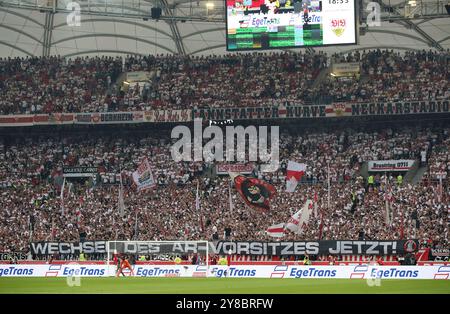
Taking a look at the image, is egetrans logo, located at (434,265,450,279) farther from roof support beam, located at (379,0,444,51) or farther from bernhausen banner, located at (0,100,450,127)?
roof support beam, located at (379,0,444,51)

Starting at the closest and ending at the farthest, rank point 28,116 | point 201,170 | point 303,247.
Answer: point 303,247
point 201,170
point 28,116

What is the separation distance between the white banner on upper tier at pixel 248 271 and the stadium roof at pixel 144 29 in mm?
25294

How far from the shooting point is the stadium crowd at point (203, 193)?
52000 mm

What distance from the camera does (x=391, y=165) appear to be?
58.7 metres

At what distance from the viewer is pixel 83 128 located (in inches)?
2682

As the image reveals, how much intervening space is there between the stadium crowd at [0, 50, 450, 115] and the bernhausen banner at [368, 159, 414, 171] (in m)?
5.61

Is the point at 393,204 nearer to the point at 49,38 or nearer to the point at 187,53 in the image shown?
the point at 187,53

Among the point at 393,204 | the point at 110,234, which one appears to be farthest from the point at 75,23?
the point at 393,204

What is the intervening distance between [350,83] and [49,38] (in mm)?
26683

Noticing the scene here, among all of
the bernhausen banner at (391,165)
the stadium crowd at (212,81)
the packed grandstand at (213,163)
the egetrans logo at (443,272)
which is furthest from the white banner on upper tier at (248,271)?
the stadium crowd at (212,81)

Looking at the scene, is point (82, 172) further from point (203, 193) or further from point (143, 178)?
point (203, 193)

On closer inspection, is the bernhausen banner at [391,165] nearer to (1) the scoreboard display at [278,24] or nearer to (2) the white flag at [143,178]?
(1) the scoreboard display at [278,24]

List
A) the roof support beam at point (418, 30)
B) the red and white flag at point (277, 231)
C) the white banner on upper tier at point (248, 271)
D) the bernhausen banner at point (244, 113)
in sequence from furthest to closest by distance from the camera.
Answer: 1. the bernhausen banner at point (244, 113)
2. the roof support beam at point (418, 30)
3. the red and white flag at point (277, 231)
4. the white banner on upper tier at point (248, 271)

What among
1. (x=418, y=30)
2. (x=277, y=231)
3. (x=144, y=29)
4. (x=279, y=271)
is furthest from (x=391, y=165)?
(x=144, y=29)
